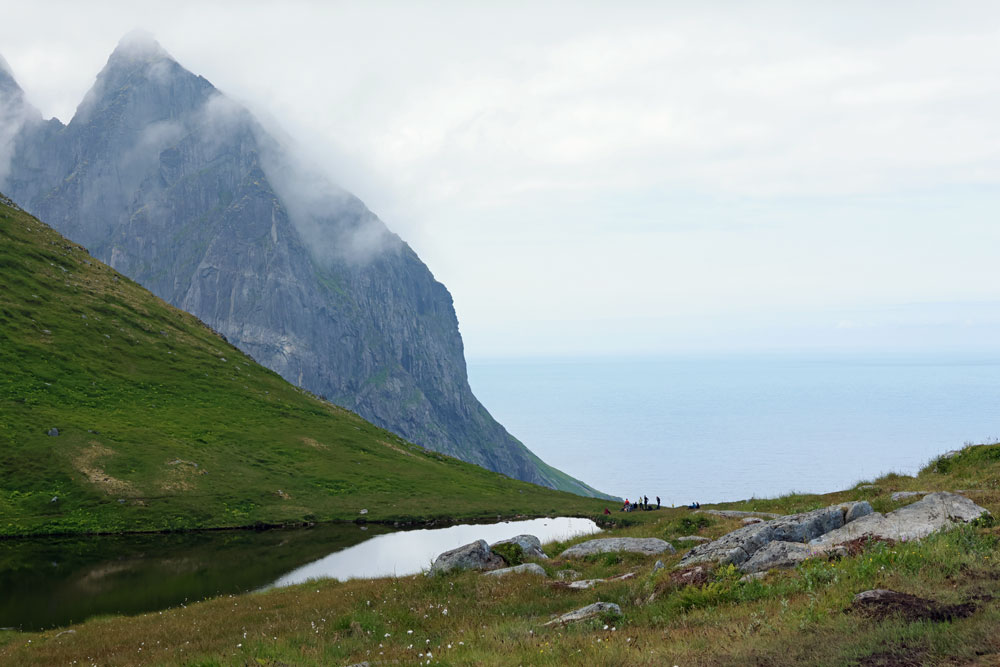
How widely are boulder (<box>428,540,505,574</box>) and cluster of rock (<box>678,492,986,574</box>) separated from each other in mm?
8800

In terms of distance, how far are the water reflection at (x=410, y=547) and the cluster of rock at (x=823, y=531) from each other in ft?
74.0

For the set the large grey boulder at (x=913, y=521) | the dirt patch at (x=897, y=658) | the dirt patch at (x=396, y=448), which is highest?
the dirt patch at (x=396, y=448)

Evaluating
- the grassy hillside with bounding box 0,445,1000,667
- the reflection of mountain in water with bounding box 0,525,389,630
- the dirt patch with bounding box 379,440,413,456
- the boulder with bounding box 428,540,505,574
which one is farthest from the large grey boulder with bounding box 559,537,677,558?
the dirt patch with bounding box 379,440,413,456

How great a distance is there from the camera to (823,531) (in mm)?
20891

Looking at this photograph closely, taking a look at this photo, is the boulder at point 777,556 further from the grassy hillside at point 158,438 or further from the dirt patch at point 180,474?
the dirt patch at point 180,474

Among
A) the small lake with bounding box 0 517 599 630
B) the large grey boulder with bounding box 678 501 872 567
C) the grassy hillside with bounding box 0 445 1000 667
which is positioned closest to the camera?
the grassy hillside with bounding box 0 445 1000 667

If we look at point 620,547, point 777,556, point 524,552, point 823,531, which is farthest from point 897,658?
point 524,552

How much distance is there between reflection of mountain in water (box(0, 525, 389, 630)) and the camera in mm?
37094

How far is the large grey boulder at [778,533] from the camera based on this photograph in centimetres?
1968

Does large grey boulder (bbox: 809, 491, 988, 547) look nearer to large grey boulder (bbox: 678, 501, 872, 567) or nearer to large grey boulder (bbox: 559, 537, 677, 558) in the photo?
large grey boulder (bbox: 678, 501, 872, 567)

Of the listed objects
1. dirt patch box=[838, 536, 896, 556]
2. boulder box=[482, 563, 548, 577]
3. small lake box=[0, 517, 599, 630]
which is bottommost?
small lake box=[0, 517, 599, 630]

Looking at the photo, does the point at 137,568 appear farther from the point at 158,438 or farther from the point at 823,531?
the point at 823,531

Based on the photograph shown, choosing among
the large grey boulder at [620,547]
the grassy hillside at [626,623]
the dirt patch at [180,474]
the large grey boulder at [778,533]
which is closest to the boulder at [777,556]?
the large grey boulder at [778,533]

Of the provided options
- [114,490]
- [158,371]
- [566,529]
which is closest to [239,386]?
[158,371]
